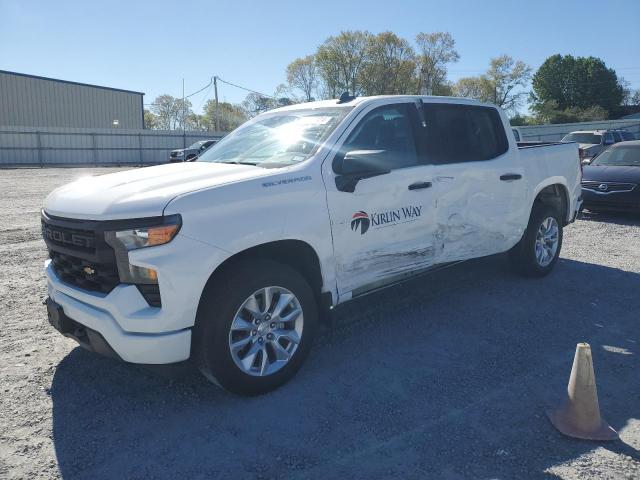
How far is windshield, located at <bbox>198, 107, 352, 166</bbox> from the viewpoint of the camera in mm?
3904

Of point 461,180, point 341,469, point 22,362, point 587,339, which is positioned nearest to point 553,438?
point 341,469

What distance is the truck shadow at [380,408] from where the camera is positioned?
275cm

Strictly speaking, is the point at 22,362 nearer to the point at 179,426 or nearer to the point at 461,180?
the point at 179,426

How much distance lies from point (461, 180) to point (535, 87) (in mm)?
87532

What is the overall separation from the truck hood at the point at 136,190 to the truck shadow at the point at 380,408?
4.17ft

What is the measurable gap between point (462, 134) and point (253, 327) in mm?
3004

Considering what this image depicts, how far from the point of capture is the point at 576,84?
255 ft

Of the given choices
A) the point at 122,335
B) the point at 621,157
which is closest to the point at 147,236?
the point at 122,335

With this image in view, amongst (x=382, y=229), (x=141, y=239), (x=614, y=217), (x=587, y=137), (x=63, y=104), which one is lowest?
(x=614, y=217)

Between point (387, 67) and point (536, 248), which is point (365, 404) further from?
point (387, 67)

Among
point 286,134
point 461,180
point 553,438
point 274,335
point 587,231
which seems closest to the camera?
point 553,438

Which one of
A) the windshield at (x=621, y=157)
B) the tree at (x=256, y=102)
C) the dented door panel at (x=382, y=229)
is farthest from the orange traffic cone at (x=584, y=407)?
the tree at (x=256, y=102)

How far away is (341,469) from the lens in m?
2.70

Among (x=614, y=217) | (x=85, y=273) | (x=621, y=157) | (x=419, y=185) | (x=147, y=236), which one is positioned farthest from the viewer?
(x=621, y=157)
